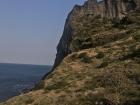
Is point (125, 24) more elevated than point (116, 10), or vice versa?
point (116, 10)

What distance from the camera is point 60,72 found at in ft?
124

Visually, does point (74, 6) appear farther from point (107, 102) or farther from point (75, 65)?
point (107, 102)

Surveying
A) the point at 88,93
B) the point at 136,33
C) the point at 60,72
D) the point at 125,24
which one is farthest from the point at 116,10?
the point at 88,93

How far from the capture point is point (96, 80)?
31172 mm

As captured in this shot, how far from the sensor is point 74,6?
12381 centimetres

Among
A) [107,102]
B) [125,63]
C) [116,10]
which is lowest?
[107,102]

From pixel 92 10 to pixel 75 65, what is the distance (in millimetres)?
86986

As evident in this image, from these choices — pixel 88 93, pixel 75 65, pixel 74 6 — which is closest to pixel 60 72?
pixel 75 65

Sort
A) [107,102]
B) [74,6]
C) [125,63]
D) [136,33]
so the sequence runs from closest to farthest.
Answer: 1. [107,102]
2. [125,63]
3. [136,33]
4. [74,6]

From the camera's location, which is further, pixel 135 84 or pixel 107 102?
pixel 135 84

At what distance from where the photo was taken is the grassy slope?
27.3 metres

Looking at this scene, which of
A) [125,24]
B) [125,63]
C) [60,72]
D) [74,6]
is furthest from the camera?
[74,6]

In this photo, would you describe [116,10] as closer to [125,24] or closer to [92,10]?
[92,10]

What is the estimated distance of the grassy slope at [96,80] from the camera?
27344 millimetres
